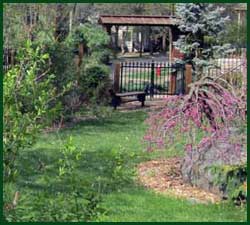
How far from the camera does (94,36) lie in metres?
22.9

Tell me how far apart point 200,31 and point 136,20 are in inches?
121

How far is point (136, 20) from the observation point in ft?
86.5

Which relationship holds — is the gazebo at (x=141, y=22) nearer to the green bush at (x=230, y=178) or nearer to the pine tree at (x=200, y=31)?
the pine tree at (x=200, y=31)

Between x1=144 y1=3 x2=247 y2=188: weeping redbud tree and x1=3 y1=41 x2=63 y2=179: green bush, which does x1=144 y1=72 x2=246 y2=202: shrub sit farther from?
x1=3 y1=41 x2=63 y2=179: green bush

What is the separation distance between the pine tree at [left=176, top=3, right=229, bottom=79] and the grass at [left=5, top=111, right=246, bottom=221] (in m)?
10.2

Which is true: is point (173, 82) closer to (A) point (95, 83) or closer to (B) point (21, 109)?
(A) point (95, 83)

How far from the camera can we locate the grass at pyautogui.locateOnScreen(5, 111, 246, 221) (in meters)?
7.27

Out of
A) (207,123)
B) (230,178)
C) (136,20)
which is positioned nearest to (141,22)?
(136,20)

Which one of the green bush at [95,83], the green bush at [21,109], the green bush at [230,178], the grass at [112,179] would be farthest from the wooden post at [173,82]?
the green bush at [21,109]

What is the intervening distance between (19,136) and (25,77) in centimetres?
51

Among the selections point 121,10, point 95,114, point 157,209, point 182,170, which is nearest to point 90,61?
point 95,114

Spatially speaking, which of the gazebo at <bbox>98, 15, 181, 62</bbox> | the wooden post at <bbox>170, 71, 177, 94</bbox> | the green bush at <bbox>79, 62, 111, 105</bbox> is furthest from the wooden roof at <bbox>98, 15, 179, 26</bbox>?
the green bush at <bbox>79, 62, 111, 105</bbox>

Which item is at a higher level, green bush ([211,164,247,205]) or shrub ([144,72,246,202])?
shrub ([144,72,246,202])

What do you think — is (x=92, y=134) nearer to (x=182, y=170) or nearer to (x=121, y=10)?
(x=182, y=170)
